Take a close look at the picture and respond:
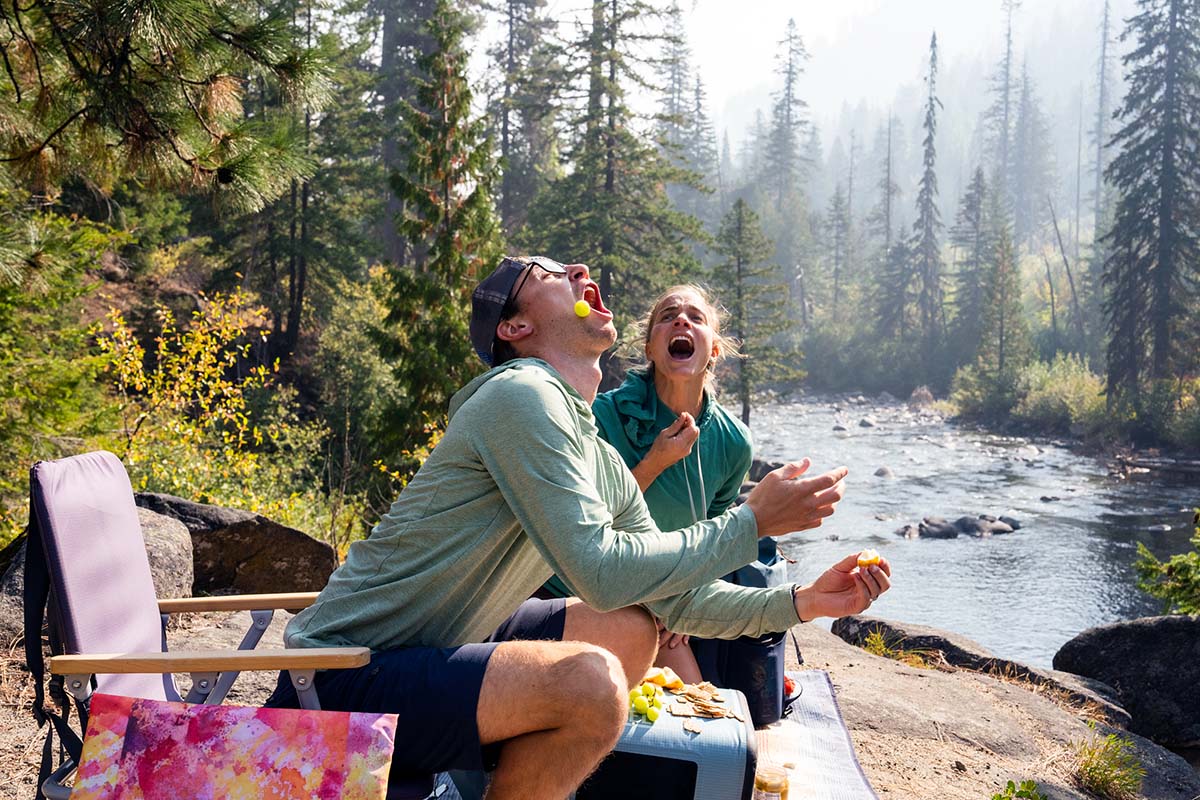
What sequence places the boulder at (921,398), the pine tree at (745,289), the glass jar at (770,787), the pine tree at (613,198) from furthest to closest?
the boulder at (921,398)
the pine tree at (745,289)
the pine tree at (613,198)
the glass jar at (770,787)

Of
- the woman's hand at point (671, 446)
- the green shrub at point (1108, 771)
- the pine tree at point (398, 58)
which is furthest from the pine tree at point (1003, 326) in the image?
the woman's hand at point (671, 446)

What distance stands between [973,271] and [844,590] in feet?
152

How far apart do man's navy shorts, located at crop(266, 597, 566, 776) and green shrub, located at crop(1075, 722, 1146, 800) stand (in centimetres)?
362

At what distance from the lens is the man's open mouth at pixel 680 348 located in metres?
3.76

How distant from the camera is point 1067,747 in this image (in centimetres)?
511

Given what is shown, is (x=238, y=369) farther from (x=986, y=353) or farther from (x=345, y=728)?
(x=986, y=353)

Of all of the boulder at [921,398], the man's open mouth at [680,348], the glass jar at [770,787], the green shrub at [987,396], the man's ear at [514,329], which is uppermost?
the man's ear at [514,329]

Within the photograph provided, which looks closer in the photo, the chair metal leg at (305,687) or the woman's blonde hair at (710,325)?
the chair metal leg at (305,687)

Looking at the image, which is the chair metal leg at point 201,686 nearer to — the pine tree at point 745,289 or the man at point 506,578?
the man at point 506,578

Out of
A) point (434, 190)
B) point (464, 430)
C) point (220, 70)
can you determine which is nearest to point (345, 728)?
point (464, 430)

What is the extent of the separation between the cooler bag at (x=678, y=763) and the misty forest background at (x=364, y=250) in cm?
322

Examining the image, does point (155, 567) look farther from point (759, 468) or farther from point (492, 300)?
point (759, 468)

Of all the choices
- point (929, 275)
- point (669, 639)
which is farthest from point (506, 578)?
point (929, 275)

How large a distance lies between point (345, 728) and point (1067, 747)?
4340 mm
